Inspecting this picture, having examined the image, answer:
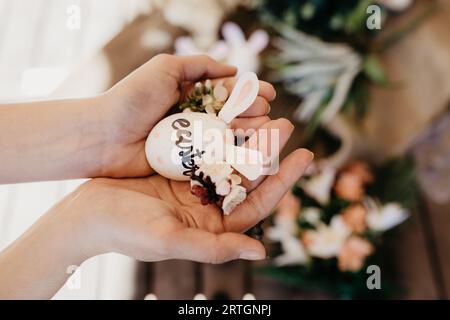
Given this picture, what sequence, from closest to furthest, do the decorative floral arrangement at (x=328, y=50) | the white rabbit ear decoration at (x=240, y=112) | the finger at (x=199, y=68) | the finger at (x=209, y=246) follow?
the finger at (x=209, y=246)
the white rabbit ear decoration at (x=240, y=112)
the finger at (x=199, y=68)
the decorative floral arrangement at (x=328, y=50)

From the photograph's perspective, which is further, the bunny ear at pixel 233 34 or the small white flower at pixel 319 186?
the bunny ear at pixel 233 34

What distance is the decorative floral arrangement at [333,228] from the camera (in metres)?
1.14

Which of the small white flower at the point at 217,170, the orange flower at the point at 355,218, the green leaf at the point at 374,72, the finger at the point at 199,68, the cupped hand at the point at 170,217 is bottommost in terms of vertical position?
the cupped hand at the point at 170,217

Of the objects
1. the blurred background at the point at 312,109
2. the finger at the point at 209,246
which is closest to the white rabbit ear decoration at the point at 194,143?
the finger at the point at 209,246

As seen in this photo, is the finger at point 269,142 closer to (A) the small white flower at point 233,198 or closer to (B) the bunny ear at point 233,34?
(A) the small white flower at point 233,198

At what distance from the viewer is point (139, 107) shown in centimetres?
80

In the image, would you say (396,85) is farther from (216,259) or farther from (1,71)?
(1,71)

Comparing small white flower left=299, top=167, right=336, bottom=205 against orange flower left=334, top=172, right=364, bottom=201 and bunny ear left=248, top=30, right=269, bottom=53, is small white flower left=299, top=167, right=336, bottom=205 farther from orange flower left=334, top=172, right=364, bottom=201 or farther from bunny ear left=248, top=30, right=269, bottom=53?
bunny ear left=248, top=30, right=269, bottom=53

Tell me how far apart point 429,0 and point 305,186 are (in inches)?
25.4

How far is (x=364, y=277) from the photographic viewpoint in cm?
114

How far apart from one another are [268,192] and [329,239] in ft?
1.43

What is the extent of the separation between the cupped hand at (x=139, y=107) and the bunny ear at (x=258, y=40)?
49 cm

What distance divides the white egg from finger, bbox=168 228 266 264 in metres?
0.14
